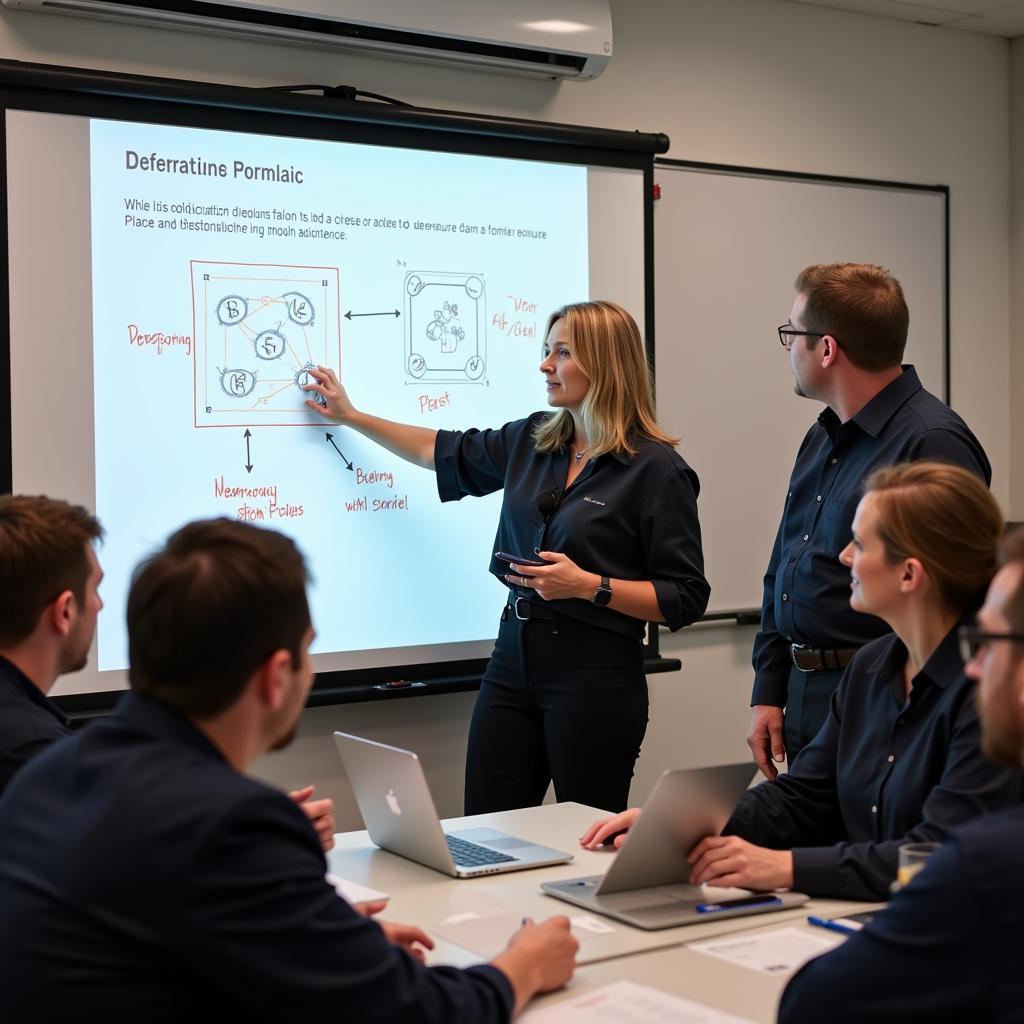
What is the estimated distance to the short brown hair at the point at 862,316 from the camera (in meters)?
3.01

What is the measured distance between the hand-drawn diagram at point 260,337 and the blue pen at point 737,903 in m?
1.91

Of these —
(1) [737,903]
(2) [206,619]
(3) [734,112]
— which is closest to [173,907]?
(2) [206,619]

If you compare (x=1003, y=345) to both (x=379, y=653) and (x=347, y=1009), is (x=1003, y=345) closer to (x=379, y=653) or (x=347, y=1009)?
(x=379, y=653)

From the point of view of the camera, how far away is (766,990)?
1616 millimetres

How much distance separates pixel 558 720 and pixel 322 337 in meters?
1.18

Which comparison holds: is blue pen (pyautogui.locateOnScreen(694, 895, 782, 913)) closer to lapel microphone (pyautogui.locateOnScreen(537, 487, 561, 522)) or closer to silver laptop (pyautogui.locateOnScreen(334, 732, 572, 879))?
silver laptop (pyautogui.locateOnScreen(334, 732, 572, 879))

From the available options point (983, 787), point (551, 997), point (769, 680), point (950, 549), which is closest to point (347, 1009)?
point (551, 997)

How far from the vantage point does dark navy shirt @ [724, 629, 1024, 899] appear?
1.94m

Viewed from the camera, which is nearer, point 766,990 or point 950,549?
Result: point 766,990

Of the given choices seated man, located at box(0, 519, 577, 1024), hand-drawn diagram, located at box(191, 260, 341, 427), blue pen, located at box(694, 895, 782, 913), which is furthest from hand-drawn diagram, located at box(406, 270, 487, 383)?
seated man, located at box(0, 519, 577, 1024)

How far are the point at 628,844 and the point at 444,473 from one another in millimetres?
1761

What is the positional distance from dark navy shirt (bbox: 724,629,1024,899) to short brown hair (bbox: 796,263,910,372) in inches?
38.1

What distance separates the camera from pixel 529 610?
3.20m

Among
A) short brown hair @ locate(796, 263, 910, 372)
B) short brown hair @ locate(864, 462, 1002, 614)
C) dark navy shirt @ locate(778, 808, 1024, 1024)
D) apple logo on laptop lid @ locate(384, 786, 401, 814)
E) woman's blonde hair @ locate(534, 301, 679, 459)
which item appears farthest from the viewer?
woman's blonde hair @ locate(534, 301, 679, 459)
